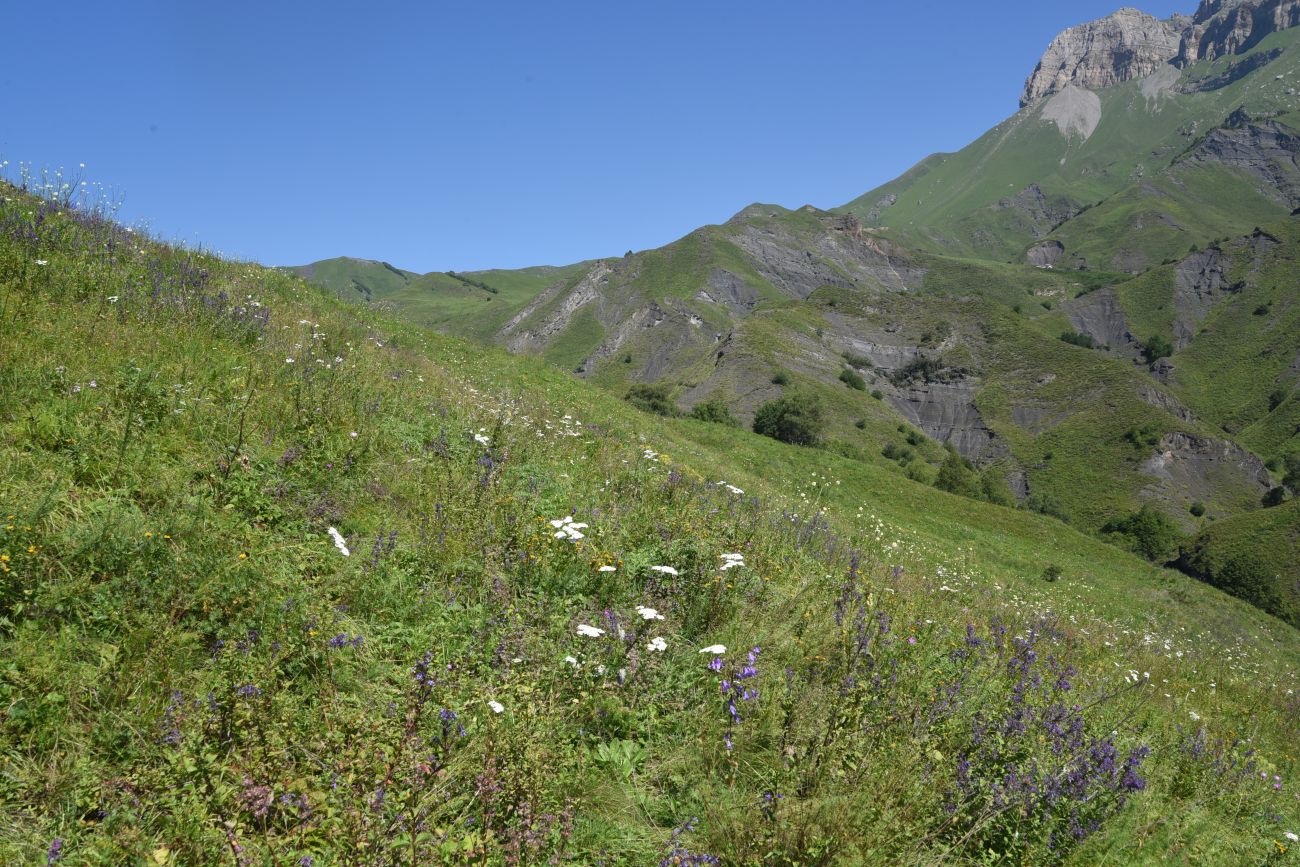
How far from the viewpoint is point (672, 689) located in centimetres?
412

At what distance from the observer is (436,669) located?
12.5ft

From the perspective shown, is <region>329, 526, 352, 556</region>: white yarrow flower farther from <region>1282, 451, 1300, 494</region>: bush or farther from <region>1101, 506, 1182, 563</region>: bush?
<region>1282, 451, 1300, 494</region>: bush

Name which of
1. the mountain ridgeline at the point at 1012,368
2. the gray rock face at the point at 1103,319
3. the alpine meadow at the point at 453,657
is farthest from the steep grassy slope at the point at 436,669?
the gray rock face at the point at 1103,319

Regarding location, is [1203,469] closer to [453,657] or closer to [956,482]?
[956,482]

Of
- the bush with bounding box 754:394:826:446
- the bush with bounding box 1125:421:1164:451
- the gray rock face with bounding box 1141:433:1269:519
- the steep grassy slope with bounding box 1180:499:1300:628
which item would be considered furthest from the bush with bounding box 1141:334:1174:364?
the bush with bounding box 754:394:826:446

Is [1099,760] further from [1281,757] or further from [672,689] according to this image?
[1281,757]

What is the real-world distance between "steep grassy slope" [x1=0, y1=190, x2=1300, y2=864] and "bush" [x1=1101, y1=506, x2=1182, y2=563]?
2282 inches

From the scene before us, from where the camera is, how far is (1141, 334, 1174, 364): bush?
126m

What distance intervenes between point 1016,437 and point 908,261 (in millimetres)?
127291

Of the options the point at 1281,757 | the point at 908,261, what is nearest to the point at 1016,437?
the point at 1281,757

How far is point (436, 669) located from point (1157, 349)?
159m

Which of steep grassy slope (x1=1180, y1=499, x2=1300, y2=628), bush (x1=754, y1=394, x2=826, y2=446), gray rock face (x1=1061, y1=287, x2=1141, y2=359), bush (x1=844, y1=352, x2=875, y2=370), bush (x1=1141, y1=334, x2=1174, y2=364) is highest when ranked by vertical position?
gray rock face (x1=1061, y1=287, x2=1141, y2=359)

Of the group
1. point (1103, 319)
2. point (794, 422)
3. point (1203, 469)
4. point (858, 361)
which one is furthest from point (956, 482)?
point (1103, 319)

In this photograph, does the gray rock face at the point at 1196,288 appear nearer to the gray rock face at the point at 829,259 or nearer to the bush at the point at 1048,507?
the gray rock face at the point at 829,259
